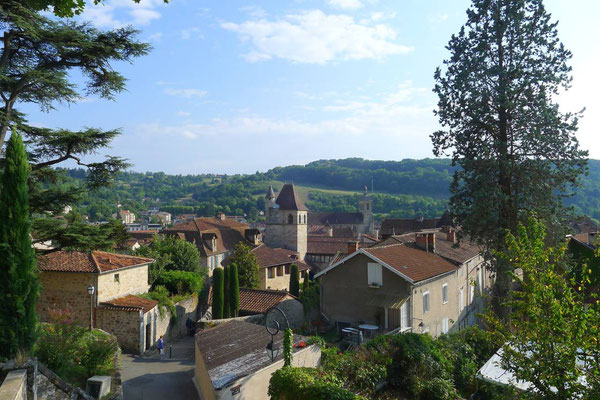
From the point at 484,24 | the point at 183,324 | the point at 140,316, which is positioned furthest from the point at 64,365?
the point at 484,24

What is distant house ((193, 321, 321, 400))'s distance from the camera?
1137 cm

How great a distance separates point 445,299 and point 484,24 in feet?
47.8

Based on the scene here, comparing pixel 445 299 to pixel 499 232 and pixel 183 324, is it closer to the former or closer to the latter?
pixel 499 232

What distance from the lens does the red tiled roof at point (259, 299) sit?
84.7ft

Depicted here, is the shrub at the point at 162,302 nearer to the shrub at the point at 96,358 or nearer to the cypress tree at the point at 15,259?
the shrub at the point at 96,358

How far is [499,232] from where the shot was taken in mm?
15922

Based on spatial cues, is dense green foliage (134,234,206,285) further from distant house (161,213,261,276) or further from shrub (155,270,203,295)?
distant house (161,213,261,276)

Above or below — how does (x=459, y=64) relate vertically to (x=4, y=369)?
above

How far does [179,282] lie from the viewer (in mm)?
28234

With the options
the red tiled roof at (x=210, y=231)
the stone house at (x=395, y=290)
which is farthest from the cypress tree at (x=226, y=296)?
the red tiled roof at (x=210, y=231)

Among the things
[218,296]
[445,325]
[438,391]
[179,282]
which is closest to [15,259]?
[438,391]

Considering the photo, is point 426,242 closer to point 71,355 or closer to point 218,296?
point 218,296

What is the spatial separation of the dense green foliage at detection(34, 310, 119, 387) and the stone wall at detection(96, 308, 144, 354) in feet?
25.6

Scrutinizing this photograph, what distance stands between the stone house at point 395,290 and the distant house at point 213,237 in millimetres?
18732
